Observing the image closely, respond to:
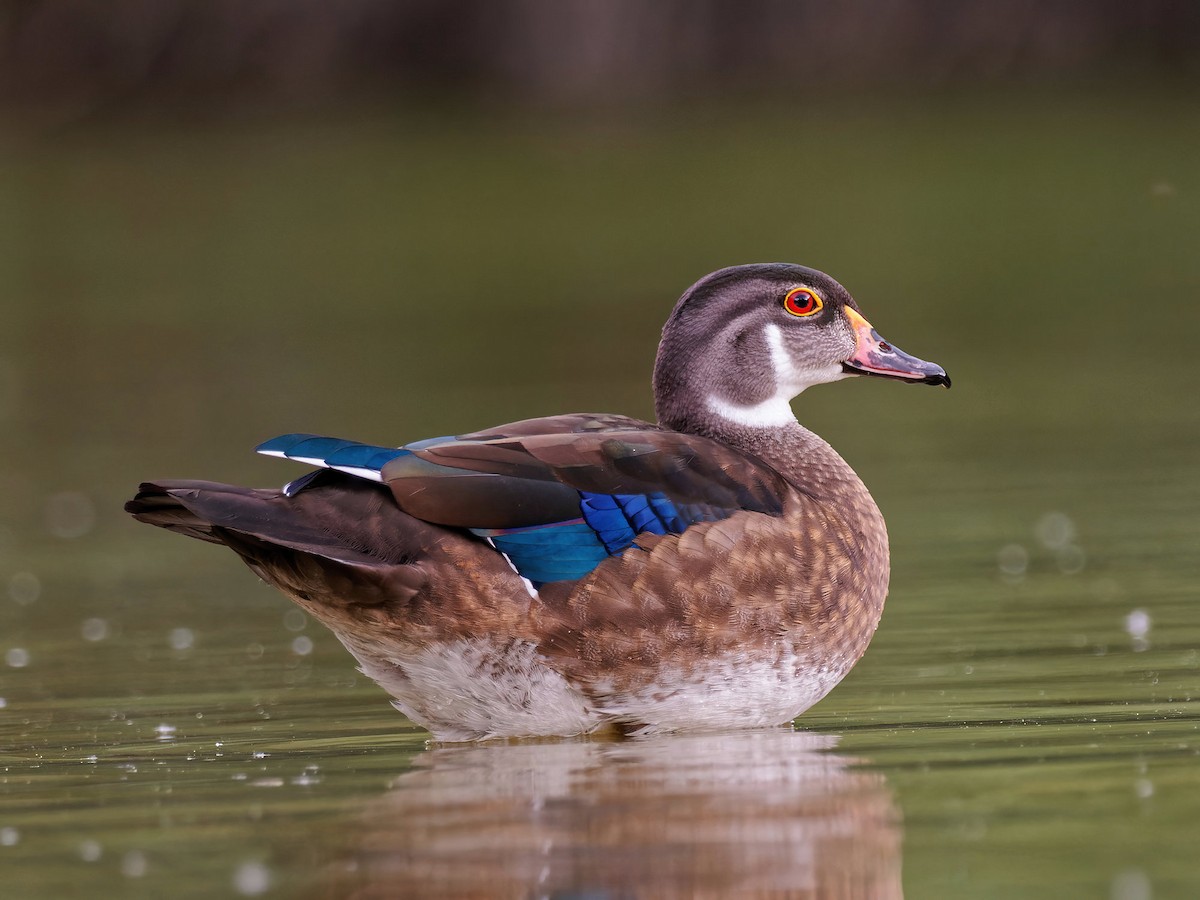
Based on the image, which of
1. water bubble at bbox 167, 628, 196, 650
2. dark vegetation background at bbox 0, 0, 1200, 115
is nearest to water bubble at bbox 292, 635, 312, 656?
water bubble at bbox 167, 628, 196, 650

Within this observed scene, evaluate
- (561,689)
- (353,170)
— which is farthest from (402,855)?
(353,170)

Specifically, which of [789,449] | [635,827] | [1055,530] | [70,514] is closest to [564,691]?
[635,827]

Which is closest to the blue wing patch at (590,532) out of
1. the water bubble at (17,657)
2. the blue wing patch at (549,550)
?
the blue wing patch at (549,550)

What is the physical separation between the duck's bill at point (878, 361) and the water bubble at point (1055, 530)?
6.51ft

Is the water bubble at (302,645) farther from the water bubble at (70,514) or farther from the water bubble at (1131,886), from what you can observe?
the water bubble at (1131,886)

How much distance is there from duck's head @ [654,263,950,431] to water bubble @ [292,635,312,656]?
1.70 m

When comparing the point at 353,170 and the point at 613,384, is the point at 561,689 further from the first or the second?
the point at 353,170

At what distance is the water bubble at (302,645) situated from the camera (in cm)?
784

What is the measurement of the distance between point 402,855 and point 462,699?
4.41 feet

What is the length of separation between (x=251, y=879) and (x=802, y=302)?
3022 millimetres

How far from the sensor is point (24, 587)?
9.37m

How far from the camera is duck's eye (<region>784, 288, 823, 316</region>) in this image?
6926mm

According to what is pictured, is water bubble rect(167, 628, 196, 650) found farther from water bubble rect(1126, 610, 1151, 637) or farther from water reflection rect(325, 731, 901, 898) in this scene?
water bubble rect(1126, 610, 1151, 637)

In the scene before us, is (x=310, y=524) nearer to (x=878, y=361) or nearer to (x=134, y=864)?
(x=134, y=864)
